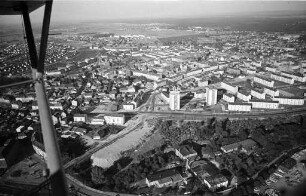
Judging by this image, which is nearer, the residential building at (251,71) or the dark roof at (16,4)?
the dark roof at (16,4)

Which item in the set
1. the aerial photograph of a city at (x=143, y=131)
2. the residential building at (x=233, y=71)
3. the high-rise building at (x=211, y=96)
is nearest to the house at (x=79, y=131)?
the aerial photograph of a city at (x=143, y=131)

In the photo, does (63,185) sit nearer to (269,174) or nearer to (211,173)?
(211,173)

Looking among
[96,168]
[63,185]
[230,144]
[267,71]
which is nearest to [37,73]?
[63,185]

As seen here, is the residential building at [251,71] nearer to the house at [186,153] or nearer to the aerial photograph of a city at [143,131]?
the aerial photograph of a city at [143,131]

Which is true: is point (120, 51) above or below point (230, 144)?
above

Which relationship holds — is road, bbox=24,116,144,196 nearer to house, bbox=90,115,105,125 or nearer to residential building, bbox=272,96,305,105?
house, bbox=90,115,105,125

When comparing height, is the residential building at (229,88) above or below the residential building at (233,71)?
below

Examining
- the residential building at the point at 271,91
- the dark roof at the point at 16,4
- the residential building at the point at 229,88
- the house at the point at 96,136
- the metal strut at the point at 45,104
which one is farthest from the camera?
the residential building at the point at 229,88

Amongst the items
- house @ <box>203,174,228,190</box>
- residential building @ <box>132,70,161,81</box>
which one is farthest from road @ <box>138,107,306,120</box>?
residential building @ <box>132,70,161,81</box>
